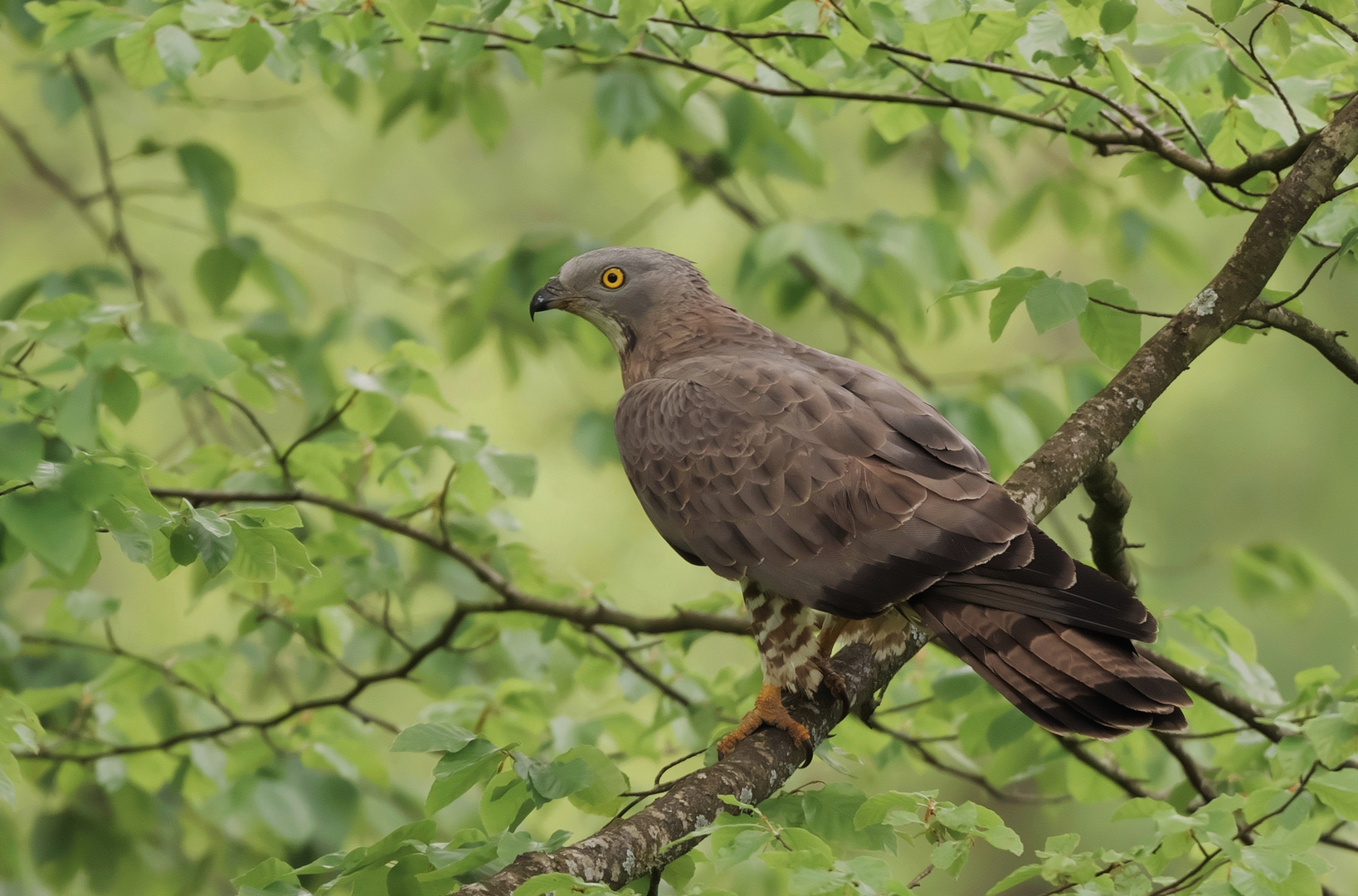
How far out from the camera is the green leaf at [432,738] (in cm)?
229

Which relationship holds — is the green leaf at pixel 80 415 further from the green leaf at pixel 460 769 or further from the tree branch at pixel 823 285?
the tree branch at pixel 823 285

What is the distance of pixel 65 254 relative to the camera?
8.83 m

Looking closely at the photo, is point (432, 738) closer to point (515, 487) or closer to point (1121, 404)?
point (515, 487)

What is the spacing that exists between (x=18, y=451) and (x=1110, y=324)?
2.37m

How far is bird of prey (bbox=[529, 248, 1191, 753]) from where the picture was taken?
2521mm

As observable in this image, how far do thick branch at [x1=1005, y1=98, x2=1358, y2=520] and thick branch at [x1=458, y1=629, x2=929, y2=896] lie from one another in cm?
56

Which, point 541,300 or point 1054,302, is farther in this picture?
point 541,300

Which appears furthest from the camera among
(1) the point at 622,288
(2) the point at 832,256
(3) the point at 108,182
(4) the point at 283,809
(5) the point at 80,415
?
(3) the point at 108,182

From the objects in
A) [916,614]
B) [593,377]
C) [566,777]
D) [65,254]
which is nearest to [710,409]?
[916,614]

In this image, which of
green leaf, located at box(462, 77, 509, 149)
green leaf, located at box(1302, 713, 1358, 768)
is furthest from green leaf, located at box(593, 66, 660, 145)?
green leaf, located at box(1302, 713, 1358, 768)

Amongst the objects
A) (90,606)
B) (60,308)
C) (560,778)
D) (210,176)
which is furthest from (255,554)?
(210,176)

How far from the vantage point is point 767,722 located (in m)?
2.98

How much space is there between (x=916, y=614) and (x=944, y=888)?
13313 millimetres

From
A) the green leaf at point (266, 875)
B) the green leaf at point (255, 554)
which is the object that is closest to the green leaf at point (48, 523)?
the green leaf at point (255, 554)
